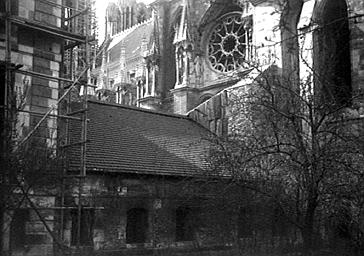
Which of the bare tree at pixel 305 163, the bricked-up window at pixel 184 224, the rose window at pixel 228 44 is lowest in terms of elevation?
the bricked-up window at pixel 184 224

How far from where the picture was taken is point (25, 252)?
13297mm

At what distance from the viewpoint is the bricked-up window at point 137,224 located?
696 inches

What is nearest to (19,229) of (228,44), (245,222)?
(245,222)

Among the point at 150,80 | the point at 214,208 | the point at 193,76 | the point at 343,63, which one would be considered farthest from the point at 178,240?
the point at 150,80

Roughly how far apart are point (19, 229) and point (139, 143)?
23.4 feet

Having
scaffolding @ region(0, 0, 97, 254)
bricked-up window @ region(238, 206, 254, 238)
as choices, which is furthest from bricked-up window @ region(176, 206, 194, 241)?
scaffolding @ region(0, 0, 97, 254)

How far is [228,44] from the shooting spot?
31.1 metres

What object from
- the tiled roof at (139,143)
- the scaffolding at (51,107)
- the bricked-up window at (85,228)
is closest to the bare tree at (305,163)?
the scaffolding at (51,107)

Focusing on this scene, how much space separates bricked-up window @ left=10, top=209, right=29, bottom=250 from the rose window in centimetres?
1843

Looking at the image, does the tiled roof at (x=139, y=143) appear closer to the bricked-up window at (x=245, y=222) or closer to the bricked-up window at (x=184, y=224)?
the bricked-up window at (x=184, y=224)

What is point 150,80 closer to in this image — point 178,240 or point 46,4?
point 178,240

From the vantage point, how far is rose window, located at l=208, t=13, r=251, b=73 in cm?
3027

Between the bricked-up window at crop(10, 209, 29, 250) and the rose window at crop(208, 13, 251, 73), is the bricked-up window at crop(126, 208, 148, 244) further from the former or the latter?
the rose window at crop(208, 13, 251, 73)

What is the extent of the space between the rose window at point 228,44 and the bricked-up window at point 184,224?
12.7 m
